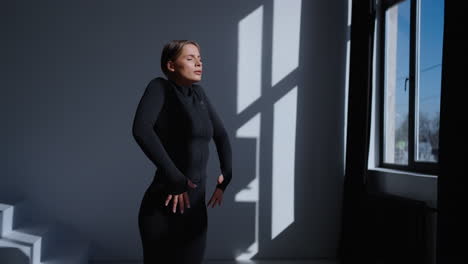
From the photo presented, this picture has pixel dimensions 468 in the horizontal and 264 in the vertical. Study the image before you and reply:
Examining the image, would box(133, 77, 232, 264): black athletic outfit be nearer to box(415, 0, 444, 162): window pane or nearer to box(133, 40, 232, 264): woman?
box(133, 40, 232, 264): woman

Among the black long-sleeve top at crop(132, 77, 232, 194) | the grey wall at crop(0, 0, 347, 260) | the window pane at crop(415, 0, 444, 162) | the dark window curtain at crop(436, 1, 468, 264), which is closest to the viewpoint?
the black long-sleeve top at crop(132, 77, 232, 194)

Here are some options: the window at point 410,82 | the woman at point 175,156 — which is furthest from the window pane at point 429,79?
the woman at point 175,156

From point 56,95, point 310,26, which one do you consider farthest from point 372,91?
point 56,95

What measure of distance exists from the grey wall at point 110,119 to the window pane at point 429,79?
92cm

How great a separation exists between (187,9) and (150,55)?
49cm

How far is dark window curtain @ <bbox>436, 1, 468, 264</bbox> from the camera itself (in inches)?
85.9

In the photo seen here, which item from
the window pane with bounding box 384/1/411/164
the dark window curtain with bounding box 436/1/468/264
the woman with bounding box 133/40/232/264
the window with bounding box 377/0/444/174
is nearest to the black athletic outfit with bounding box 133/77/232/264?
the woman with bounding box 133/40/232/264

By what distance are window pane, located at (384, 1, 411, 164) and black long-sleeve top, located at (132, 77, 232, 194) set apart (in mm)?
2242

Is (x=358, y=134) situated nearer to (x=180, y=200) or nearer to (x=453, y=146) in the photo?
(x=453, y=146)

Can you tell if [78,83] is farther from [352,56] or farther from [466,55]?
[466,55]

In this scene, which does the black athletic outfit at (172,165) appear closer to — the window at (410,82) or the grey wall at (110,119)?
the window at (410,82)

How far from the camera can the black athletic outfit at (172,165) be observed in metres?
1.45

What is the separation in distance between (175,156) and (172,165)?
0.32 feet

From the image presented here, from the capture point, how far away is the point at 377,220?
327 cm
